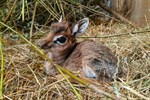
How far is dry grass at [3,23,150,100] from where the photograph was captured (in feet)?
10.1

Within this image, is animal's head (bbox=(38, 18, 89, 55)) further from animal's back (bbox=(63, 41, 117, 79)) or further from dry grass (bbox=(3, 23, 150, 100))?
dry grass (bbox=(3, 23, 150, 100))

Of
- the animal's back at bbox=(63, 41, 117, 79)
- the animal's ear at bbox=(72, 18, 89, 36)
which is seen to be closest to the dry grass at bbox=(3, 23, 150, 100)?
the animal's back at bbox=(63, 41, 117, 79)

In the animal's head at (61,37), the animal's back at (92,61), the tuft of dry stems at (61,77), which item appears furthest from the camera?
the animal's head at (61,37)

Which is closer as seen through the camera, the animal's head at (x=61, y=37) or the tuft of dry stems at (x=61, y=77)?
the tuft of dry stems at (x=61, y=77)

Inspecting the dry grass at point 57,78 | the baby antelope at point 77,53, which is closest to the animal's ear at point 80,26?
the baby antelope at point 77,53

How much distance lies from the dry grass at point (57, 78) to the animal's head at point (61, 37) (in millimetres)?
254

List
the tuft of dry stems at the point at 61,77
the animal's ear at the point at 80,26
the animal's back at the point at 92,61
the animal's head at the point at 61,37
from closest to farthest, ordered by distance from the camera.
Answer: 1. the tuft of dry stems at the point at 61,77
2. the animal's back at the point at 92,61
3. the animal's head at the point at 61,37
4. the animal's ear at the point at 80,26

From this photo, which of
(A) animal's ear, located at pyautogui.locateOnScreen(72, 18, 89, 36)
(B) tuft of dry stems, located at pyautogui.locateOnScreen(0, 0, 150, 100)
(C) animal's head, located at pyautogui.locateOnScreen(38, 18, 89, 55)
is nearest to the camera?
(B) tuft of dry stems, located at pyautogui.locateOnScreen(0, 0, 150, 100)

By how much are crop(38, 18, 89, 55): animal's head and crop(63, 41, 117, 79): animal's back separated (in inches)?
4.3

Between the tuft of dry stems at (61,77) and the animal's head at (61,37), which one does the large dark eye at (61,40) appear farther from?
the tuft of dry stems at (61,77)

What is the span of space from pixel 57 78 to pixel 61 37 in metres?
0.45

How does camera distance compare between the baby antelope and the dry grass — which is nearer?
the dry grass

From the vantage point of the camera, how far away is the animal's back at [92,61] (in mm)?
3449

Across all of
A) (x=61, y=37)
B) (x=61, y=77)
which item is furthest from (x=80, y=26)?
(x=61, y=77)
